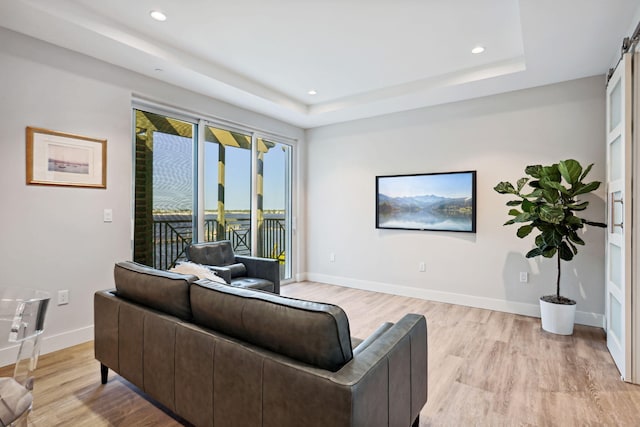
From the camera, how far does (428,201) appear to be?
4.55 metres

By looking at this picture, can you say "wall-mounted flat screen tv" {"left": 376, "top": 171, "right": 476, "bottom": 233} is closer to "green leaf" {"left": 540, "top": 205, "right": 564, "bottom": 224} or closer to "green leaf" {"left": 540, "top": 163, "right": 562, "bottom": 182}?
"green leaf" {"left": 540, "top": 163, "right": 562, "bottom": 182}

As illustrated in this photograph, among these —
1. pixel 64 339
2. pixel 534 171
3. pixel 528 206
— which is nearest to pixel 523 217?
pixel 528 206

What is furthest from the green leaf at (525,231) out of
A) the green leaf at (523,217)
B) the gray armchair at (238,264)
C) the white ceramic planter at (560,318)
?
the gray armchair at (238,264)

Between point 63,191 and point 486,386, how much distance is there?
373cm

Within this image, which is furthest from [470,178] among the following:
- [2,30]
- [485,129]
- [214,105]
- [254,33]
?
[2,30]

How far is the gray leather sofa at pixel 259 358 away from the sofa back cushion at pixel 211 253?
5.09ft

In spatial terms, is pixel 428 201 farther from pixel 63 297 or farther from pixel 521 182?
pixel 63 297

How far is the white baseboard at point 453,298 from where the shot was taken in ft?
11.7

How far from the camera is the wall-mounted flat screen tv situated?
4.26 metres

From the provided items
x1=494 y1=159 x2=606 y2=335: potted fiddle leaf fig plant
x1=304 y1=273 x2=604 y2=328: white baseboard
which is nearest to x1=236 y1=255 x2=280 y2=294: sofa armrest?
x1=304 y1=273 x2=604 y2=328: white baseboard

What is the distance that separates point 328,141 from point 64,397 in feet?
14.7

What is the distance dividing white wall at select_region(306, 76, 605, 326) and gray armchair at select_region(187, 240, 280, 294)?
1.79 m

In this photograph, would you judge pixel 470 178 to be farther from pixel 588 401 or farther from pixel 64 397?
pixel 64 397

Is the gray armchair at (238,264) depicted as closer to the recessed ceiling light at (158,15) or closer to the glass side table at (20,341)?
the glass side table at (20,341)
